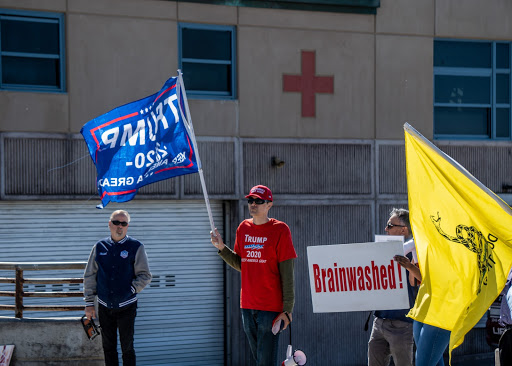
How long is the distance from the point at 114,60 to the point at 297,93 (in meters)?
2.71

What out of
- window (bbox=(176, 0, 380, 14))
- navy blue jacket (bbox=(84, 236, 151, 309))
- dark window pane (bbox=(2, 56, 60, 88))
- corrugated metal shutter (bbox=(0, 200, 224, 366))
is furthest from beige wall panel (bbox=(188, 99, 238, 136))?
navy blue jacket (bbox=(84, 236, 151, 309))

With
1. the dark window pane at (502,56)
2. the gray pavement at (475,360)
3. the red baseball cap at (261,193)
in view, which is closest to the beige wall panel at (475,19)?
the dark window pane at (502,56)

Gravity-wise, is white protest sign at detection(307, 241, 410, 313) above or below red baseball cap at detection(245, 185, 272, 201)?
below

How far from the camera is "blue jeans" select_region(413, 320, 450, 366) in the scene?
6570mm

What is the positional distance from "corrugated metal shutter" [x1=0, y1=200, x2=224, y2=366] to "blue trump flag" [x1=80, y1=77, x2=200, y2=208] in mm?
3427

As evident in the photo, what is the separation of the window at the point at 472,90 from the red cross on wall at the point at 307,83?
2102 millimetres

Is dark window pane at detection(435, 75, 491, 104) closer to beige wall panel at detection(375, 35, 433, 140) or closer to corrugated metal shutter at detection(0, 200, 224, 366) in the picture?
beige wall panel at detection(375, 35, 433, 140)

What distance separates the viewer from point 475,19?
12281 millimetres

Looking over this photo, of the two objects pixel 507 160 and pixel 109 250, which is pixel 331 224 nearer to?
pixel 507 160

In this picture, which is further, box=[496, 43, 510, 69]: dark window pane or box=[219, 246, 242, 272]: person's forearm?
box=[496, 43, 510, 69]: dark window pane

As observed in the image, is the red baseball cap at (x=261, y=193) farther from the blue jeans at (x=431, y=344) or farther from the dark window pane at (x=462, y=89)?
the dark window pane at (x=462, y=89)

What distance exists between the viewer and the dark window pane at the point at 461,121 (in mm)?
12320

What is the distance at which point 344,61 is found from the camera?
11641mm

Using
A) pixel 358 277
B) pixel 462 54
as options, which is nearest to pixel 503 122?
pixel 462 54
